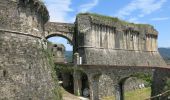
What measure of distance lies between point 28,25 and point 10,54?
11.8ft

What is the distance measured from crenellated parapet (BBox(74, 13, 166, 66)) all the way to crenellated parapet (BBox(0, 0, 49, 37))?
2262 cm

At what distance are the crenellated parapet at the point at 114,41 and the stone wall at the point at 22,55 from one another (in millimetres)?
23223

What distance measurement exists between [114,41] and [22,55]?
110 ft

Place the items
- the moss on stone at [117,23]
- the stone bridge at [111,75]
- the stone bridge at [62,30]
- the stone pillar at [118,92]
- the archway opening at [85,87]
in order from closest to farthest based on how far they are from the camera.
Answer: the stone bridge at [111,75], the stone pillar at [118,92], the archway opening at [85,87], the moss on stone at [117,23], the stone bridge at [62,30]

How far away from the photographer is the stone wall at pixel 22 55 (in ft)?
77.6

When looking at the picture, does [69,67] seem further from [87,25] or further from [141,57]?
[141,57]

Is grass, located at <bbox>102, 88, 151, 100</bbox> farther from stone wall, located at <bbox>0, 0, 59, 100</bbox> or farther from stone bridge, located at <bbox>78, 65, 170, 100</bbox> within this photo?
stone wall, located at <bbox>0, 0, 59, 100</bbox>

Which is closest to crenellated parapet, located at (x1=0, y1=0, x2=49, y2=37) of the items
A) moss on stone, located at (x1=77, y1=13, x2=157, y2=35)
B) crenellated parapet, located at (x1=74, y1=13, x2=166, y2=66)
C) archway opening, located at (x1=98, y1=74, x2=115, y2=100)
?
archway opening, located at (x1=98, y1=74, x2=115, y2=100)

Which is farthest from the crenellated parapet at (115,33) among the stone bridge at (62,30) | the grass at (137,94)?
the grass at (137,94)

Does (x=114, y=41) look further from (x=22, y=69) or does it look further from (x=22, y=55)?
(x=22, y=69)

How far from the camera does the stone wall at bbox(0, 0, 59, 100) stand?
2364cm

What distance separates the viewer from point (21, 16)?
85.9 feet

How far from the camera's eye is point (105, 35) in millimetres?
56000

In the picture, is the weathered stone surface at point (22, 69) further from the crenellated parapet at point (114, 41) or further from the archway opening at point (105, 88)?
the crenellated parapet at point (114, 41)
